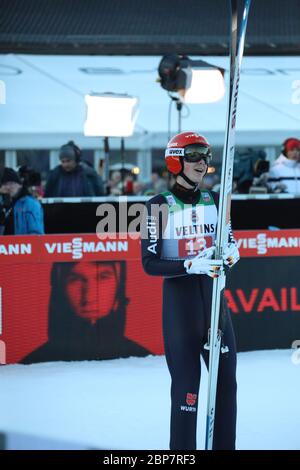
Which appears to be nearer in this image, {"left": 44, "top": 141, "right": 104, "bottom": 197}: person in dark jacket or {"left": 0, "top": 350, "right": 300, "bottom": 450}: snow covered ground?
{"left": 0, "top": 350, "right": 300, "bottom": 450}: snow covered ground

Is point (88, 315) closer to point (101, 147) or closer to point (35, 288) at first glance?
point (35, 288)

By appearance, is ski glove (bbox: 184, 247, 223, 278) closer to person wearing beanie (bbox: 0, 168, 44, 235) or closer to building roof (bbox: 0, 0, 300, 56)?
person wearing beanie (bbox: 0, 168, 44, 235)

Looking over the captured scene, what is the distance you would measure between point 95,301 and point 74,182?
1.80 metres

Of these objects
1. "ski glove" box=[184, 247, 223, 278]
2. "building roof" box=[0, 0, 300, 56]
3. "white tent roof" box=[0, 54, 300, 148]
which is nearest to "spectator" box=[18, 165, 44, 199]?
"white tent roof" box=[0, 54, 300, 148]

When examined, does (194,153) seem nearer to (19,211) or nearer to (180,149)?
(180,149)

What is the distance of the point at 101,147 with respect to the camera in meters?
13.3

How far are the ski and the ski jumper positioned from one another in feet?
0.35

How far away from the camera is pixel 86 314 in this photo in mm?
8727

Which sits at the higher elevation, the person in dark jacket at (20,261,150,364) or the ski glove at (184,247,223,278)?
the ski glove at (184,247,223,278)

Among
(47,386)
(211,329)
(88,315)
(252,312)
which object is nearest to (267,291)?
(252,312)

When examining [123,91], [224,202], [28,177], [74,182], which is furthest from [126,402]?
[123,91]

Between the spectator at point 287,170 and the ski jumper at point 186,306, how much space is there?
5.10 meters

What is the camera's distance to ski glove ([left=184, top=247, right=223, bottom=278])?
4.94m

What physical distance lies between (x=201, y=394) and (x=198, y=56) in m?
6.42
